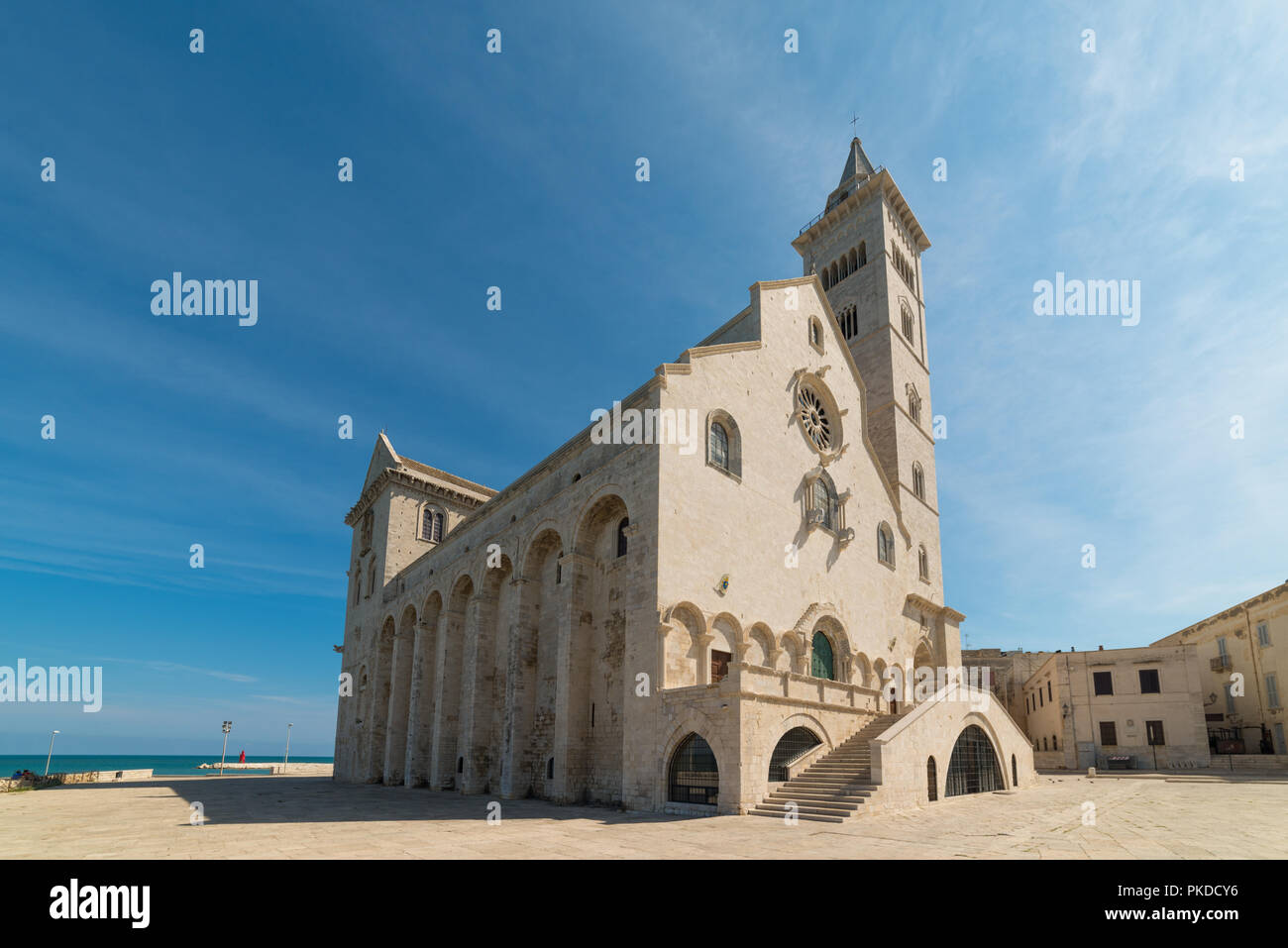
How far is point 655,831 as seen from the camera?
41.5 feet

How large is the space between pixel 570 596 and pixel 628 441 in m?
5.17

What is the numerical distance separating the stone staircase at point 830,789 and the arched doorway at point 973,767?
262cm

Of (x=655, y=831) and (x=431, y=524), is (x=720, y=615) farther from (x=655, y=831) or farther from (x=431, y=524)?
(x=431, y=524)

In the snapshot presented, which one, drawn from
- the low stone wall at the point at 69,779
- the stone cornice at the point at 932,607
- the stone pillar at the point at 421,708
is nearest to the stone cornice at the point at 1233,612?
the stone cornice at the point at 932,607

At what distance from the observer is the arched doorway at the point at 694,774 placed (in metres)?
16.2

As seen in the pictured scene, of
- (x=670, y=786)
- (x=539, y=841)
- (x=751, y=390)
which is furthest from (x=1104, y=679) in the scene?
(x=539, y=841)

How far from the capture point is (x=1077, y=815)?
14477mm

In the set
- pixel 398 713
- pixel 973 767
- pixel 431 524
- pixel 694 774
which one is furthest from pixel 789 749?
pixel 431 524

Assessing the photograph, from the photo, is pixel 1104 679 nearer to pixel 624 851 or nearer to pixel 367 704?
pixel 624 851

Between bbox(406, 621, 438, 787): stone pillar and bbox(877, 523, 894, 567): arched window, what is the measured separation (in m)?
21.2

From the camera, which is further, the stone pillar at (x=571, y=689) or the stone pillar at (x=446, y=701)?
the stone pillar at (x=446, y=701)

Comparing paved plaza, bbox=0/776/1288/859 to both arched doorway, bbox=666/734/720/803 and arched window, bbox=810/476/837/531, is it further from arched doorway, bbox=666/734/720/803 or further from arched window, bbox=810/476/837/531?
arched window, bbox=810/476/837/531

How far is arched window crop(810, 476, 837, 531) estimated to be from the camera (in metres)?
25.2

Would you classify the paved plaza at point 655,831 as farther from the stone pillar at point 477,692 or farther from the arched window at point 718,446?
the arched window at point 718,446
